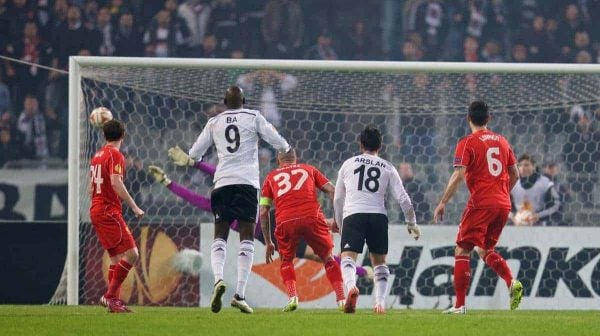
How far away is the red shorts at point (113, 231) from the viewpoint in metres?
10.8

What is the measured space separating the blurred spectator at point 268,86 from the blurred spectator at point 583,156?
3.02m

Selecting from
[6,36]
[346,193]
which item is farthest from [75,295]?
[6,36]

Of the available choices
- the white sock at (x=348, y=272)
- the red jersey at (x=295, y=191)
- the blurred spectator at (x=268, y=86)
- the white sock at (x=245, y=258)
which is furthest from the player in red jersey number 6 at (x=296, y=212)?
the blurred spectator at (x=268, y=86)

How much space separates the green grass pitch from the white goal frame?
2.28 m

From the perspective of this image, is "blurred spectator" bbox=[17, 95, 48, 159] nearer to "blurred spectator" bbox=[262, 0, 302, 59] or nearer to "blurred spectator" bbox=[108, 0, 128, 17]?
"blurred spectator" bbox=[108, 0, 128, 17]

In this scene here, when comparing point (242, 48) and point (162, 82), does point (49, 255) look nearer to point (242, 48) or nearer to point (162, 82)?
point (162, 82)

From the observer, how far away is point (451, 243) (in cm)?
1331

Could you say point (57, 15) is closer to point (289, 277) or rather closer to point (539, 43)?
point (539, 43)

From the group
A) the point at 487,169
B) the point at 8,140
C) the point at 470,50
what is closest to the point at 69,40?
the point at 8,140

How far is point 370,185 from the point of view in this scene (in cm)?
1042

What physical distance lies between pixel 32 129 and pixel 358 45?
5360mm

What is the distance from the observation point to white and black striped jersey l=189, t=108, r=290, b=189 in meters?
10.0

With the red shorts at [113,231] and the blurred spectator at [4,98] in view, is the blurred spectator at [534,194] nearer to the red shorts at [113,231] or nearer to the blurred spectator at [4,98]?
the red shorts at [113,231]

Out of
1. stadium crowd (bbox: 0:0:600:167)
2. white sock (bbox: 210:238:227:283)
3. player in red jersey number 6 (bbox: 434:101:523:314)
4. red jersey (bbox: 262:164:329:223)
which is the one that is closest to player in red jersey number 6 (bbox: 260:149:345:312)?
red jersey (bbox: 262:164:329:223)
